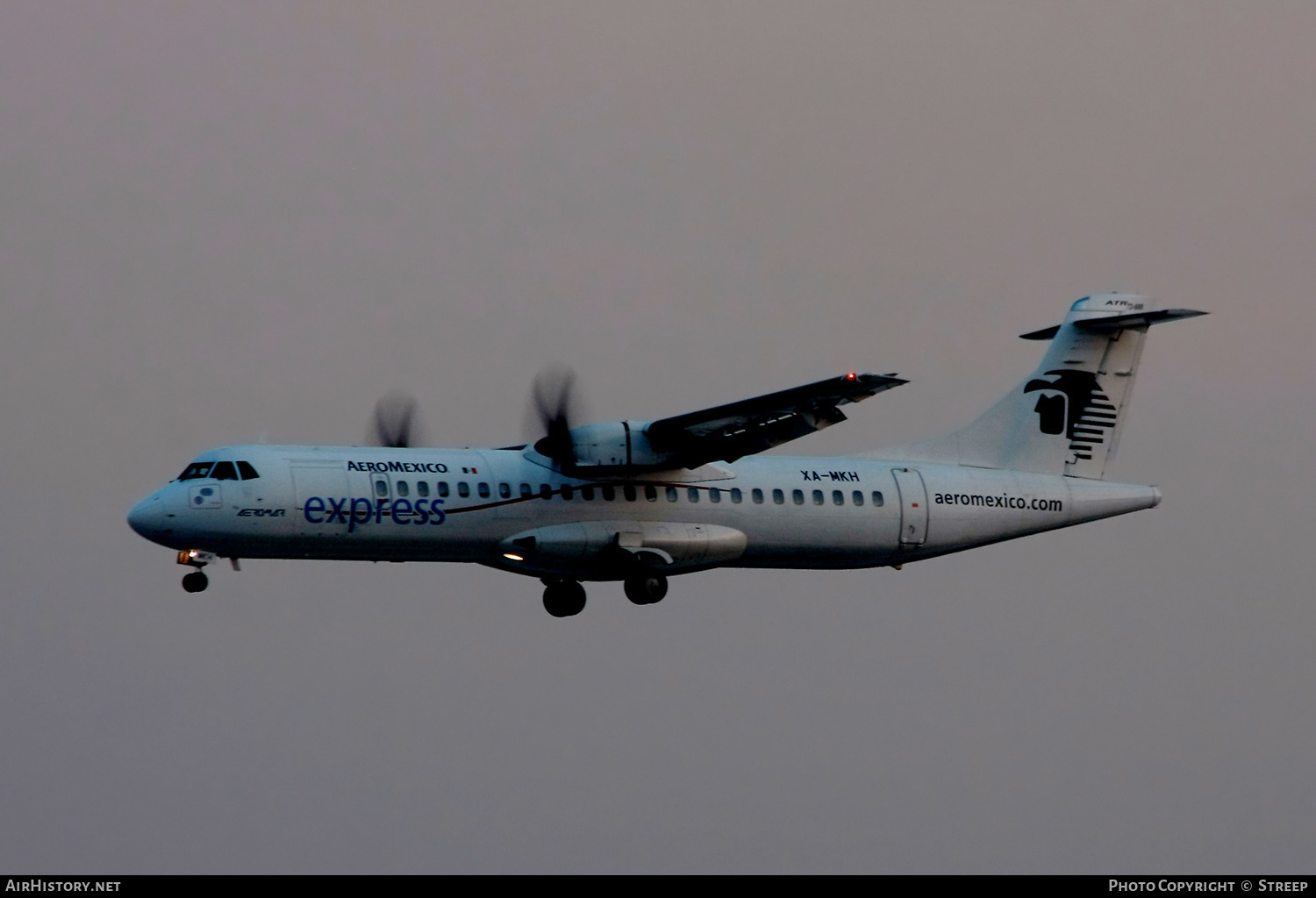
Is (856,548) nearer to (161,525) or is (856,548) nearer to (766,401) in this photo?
(766,401)

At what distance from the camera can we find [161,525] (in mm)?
31375

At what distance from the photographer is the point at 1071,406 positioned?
3725 cm

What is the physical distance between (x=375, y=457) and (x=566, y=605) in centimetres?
436

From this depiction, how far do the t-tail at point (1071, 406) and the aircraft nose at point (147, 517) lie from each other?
1312 centimetres

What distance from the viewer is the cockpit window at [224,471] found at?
31766 millimetres

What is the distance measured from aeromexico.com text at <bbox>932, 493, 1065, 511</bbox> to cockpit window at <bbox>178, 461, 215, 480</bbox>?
40.3 feet

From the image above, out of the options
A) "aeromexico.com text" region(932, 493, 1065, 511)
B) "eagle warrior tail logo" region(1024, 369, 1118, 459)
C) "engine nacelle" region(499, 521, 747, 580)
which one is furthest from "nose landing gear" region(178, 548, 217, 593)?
"eagle warrior tail logo" region(1024, 369, 1118, 459)

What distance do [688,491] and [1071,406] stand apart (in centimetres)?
782

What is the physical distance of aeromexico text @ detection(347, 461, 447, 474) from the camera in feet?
107

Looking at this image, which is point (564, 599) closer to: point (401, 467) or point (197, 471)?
point (401, 467)

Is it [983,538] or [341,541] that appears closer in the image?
[341,541]

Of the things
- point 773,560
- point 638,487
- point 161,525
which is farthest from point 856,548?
point 161,525

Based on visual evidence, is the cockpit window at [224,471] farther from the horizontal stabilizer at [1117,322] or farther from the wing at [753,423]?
the horizontal stabilizer at [1117,322]

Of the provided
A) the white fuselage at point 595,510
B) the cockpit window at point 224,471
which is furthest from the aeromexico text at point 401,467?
the cockpit window at point 224,471
